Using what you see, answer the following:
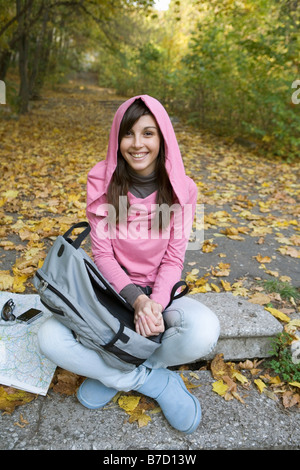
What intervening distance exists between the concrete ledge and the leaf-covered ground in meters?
0.11

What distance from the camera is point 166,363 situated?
1.80m

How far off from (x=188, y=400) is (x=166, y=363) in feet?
0.64

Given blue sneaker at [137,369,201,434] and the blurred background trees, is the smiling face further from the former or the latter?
the blurred background trees

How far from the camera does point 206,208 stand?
14.4 ft

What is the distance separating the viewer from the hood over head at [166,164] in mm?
1738

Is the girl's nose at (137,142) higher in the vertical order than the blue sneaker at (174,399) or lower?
higher

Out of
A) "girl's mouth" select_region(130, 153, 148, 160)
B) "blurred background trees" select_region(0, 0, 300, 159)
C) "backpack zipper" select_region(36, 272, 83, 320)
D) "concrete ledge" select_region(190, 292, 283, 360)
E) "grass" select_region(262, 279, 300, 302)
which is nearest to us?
"backpack zipper" select_region(36, 272, 83, 320)

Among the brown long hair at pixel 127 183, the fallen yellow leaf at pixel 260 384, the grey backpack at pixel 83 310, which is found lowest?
the fallen yellow leaf at pixel 260 384

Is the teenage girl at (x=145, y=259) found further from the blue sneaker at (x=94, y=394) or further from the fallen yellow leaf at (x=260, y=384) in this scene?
the fallen yellow leaf at (x=260, y=384)

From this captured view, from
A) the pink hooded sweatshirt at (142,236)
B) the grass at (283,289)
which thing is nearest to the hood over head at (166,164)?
the pink hooded sweatshirt at (142,236)

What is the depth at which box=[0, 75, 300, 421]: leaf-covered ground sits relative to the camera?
9.09ft

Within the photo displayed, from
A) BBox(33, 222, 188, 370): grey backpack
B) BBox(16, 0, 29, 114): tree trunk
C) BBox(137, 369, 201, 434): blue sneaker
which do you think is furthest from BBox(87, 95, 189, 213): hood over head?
BBox(16, 0, 29, 114): tree trunk

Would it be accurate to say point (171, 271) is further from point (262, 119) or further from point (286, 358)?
point (262, 119)

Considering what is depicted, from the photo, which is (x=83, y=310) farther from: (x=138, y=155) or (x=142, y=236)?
(x=138, y=155)
